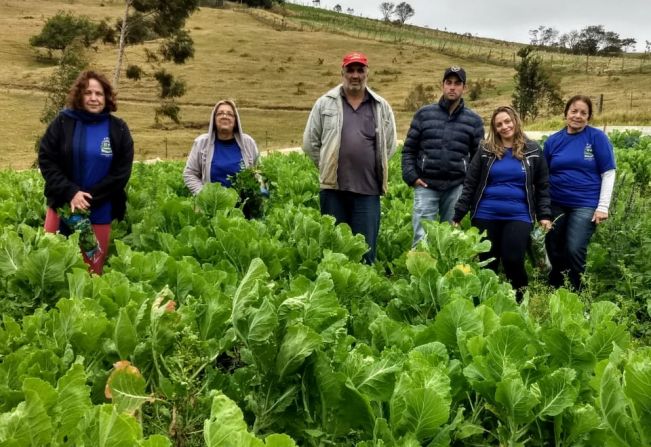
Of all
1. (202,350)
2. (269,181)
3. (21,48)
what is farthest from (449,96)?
(21,48)

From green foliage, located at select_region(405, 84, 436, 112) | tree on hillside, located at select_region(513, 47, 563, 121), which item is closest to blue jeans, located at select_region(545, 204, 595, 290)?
tree on hillside, located at select_region(513, 47, 563, 121)

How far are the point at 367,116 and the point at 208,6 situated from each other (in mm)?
90647

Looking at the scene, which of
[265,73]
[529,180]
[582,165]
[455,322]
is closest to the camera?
[455,322]

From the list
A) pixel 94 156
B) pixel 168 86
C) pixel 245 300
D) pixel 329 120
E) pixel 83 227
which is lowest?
pixel 83 227

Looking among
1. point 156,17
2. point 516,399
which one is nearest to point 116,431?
point 516,399

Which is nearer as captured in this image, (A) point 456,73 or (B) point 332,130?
(B) point 332,130

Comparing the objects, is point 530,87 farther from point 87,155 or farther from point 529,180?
point 87,155

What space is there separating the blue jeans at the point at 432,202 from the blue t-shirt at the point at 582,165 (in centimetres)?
92

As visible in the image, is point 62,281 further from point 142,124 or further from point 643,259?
point 142,124

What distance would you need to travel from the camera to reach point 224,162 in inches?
215

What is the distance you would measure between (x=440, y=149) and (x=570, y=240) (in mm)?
1455

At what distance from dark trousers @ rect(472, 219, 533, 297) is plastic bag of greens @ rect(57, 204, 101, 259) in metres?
3.12

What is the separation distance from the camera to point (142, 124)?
40969 mm

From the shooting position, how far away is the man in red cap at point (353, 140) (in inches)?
211
